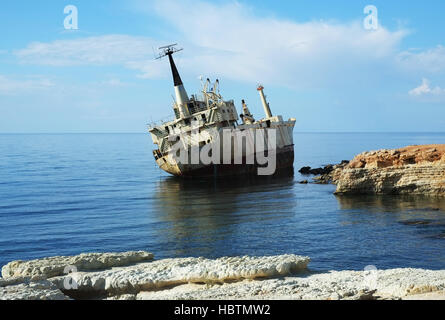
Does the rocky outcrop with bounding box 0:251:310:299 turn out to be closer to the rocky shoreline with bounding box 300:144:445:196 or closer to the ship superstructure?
the rocky shoreline with bounding box 300:144:445:196

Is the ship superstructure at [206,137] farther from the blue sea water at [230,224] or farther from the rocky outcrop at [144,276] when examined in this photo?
the rocky outcrop at [144,276]

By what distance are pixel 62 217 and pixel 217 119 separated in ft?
73.2

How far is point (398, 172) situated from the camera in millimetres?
35250

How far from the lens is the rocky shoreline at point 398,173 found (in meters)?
33.5

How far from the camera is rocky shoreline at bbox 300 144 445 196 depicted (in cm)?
3347

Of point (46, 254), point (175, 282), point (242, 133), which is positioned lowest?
point (46, 254)

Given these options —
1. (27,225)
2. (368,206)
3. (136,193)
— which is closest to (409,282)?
(368,206)

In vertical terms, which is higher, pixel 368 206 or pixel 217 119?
pixel 217 119

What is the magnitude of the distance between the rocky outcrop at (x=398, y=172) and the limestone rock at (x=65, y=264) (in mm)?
25014

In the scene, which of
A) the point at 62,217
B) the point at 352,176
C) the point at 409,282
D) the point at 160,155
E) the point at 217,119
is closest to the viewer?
the point at 409,282

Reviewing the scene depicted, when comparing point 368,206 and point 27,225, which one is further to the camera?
point 368,206

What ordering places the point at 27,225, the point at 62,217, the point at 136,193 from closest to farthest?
the point at 27,225, the point at 62,217, the point at 136,193

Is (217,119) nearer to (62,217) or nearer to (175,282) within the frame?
(62,217)

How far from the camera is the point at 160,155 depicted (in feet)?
177
